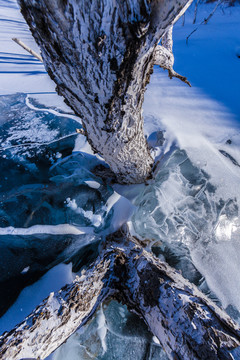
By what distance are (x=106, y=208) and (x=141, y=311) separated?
53cm

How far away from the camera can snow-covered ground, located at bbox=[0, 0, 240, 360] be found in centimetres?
83

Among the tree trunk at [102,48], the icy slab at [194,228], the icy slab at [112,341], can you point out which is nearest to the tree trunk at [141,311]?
the icy slab at [112,341]

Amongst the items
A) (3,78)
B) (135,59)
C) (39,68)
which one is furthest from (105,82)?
(39,68)

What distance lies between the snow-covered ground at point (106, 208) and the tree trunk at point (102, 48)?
0.55m

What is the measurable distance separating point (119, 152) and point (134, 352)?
0.83 metres

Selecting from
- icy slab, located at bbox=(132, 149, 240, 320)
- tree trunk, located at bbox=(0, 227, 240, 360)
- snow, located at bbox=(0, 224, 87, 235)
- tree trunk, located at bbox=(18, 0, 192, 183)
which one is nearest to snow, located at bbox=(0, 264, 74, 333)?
snow, located at bbox=(0, 224, 87, 235)

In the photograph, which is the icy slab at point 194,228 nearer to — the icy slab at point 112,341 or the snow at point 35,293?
the icy slab at point 112,341

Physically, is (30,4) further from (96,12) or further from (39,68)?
(39,68)

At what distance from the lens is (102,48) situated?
39 cm

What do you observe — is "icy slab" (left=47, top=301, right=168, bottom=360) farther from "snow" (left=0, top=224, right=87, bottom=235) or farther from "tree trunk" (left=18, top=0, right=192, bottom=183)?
"tree trunk" (left=18, top=0, right=192, bottom=183)

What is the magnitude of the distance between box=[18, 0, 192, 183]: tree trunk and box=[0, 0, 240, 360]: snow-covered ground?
0.55 meters

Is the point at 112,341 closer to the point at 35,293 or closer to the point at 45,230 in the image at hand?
the point at 35,293

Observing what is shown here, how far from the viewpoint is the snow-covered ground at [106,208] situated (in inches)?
32.6

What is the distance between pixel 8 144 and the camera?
126 centimetres
